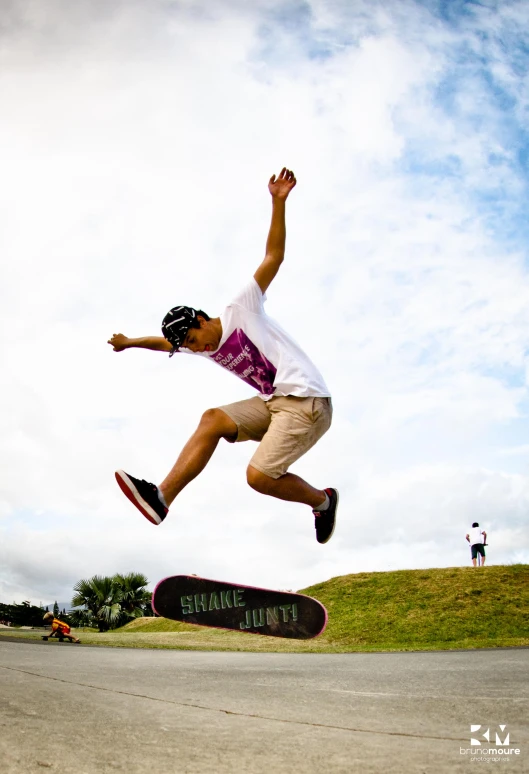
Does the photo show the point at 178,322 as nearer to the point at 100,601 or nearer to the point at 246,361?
the point at 246,361

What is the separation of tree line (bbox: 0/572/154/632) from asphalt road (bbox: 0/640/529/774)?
2583cm

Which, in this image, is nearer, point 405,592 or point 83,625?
point 405,592

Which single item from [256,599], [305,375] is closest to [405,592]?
[256,599]

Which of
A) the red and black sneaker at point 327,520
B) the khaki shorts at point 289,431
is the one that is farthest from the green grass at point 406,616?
the khaki shorts at point 289,431

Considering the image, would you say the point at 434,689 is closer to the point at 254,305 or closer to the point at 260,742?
the point at 260,742

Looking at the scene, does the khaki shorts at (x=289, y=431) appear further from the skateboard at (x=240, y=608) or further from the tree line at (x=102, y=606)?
the tree line at (x=102, y=606)

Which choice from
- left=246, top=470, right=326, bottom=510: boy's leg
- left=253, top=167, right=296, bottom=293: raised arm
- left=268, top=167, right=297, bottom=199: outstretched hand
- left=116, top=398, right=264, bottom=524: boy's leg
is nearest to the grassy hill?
left=246, top=470, right=326, bottom=510: boy's leg

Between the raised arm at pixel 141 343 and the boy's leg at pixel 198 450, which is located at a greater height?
the raised arm at pixel 141 343

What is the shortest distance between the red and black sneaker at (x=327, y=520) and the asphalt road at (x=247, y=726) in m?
1.22

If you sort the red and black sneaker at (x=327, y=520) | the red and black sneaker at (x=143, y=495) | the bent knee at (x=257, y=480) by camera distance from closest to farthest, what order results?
the red and black sneaker at (x=143, y=495) → the bent knee at (x=257, y=480) → the red and black sneaker at (x=327, y=520)

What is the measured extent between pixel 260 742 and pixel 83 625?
32.1 metres

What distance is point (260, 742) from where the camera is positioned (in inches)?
95.9

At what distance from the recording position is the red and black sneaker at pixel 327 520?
5406 mm

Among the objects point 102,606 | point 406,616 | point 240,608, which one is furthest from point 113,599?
point 240,608
